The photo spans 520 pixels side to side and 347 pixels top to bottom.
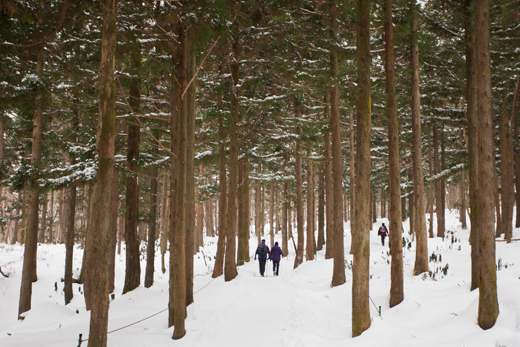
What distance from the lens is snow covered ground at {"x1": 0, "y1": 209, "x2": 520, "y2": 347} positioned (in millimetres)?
6301

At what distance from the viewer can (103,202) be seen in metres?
5.34

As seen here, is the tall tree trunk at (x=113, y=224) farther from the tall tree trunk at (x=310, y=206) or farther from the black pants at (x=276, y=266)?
the tall tree trunk at (x=310, y=206)

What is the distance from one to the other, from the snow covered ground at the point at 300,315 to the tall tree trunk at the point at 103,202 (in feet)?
5.63

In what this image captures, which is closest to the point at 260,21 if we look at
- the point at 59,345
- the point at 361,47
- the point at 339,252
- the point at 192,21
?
the point at 192,21

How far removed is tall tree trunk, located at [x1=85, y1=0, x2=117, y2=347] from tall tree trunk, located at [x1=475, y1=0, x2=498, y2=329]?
636cm

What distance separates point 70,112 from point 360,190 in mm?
11360

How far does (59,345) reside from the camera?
6.34m

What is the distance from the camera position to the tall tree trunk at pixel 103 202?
526cm

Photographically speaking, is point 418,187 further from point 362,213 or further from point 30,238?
point 30,238

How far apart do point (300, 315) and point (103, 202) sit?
5.73 meters

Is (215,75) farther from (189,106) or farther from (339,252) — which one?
(339,252)

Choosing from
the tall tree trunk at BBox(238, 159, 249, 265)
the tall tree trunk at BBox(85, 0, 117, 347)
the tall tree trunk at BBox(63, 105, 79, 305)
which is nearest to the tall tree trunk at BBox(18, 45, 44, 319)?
the tall tree trunk at BBox(63, 105, 79, 305)

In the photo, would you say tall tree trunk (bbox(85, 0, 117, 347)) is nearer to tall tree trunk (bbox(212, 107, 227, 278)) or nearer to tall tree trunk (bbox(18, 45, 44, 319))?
tall tree trunk (bbox(18, 45, 44, 319))

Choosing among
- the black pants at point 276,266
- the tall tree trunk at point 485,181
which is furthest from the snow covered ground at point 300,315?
the black pants at point 276,266
